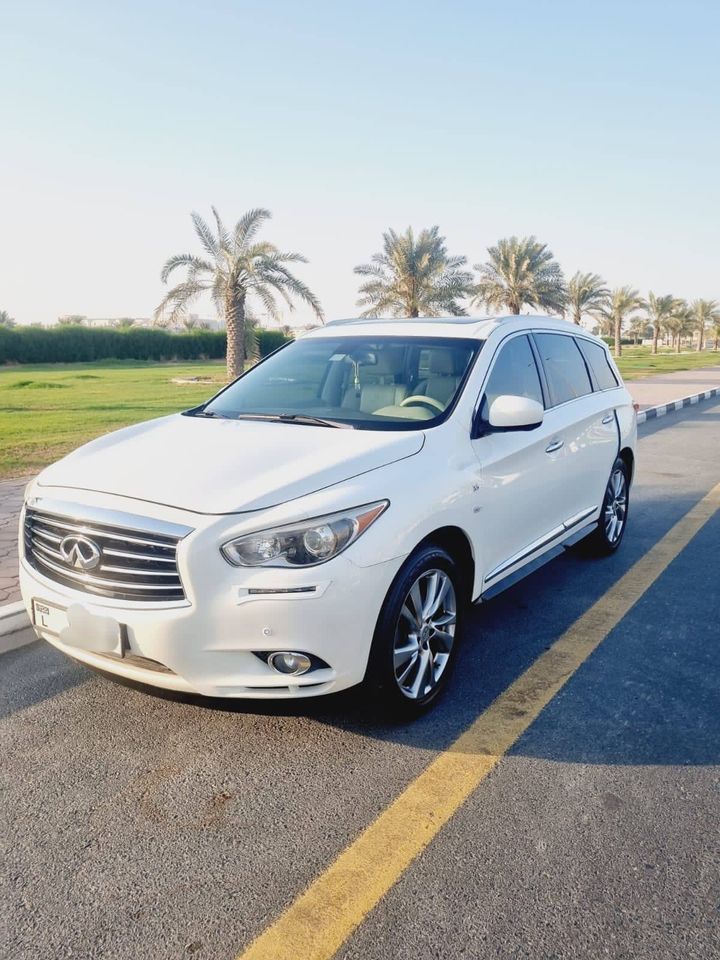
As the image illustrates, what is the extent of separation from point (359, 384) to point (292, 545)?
1.62m

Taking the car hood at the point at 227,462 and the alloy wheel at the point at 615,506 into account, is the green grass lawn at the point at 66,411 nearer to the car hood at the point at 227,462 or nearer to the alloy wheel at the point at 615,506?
the car hood at the point at 227,462

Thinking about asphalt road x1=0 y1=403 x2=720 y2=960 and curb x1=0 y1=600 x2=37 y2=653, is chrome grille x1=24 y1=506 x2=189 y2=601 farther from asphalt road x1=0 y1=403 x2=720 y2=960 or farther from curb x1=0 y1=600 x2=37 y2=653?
curb x1=0 y1=600 x2=37 y2=653

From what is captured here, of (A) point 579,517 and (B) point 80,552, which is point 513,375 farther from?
(B) point 80,552

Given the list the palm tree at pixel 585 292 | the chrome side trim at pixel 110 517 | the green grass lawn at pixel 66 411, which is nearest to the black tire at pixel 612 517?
the chrome side trim at pixel 110 517

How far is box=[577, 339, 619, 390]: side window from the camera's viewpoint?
18.0ft

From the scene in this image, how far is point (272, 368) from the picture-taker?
462cm

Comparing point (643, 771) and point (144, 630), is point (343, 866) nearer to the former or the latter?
point (144, 630)

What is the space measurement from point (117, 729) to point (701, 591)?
3607 millimetres

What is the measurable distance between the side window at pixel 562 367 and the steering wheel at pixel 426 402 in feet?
3.59

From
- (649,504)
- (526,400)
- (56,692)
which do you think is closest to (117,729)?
(56,692)

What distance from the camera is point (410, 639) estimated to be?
10.5 ft

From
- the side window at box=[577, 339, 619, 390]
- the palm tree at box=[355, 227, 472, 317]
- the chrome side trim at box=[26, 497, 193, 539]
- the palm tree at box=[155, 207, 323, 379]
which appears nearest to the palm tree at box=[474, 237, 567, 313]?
the palm tree at box=[355, 227, 472, 317]

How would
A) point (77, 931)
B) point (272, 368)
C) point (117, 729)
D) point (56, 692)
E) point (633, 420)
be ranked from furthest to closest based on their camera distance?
point (633, 420)
point (272, 368)
point (56, 692)
point (117, 729)
point (77, 931)

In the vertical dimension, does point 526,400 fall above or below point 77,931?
above
